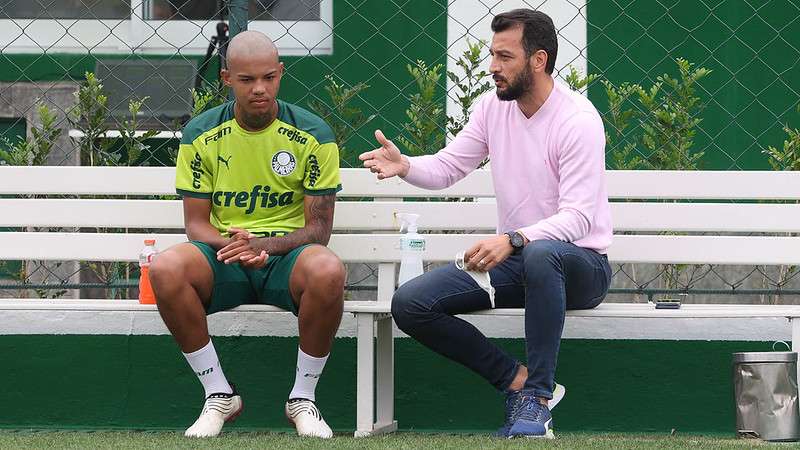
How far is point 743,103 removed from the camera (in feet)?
20.0

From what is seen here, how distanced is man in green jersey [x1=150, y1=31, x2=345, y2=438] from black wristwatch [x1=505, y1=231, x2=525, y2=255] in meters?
0.50

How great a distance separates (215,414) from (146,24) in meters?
2.72

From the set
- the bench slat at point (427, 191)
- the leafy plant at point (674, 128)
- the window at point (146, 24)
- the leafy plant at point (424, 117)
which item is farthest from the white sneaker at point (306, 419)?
the window at point (146, 24)

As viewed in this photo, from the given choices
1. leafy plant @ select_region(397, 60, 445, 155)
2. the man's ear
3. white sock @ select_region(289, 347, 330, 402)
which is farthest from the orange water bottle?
the man's ear

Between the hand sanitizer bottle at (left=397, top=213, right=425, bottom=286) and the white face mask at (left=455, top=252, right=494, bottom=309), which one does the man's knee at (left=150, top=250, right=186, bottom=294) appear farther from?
the white face mask at (left=455, top=252, right=494, bottom=309)

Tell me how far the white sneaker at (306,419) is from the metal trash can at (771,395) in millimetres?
1203

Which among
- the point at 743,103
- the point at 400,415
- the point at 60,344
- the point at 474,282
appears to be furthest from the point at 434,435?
the point at 743,103

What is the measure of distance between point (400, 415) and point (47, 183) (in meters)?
1.38

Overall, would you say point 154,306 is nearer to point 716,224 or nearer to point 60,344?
point 60,344

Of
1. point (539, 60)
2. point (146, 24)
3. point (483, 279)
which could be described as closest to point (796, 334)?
point (483, 279)

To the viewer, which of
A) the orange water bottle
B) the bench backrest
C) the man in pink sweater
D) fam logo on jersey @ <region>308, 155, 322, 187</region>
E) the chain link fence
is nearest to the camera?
the man in pink sweater

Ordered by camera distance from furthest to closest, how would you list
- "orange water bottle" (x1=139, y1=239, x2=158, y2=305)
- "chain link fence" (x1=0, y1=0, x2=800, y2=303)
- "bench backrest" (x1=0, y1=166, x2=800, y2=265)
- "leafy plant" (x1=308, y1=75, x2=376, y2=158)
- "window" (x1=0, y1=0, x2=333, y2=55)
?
"window" (x1=0, y1=0, x2=333, y2=55), "chain link fence" (x1=0, y1=0, x2=800, y2=303), "leafy plant" (x1=308, y1=75, x2=376, y2=158), "bench backrest" (x1=0, y1=166, x2=800, y2=265), "orange water bottle" (x1=139, y1=239, x2=158, y2=305)

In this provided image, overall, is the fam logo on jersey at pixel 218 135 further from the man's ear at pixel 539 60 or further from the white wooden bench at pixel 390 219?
the man's ear at pixel 539 60

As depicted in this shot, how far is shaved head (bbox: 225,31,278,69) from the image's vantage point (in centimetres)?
430
